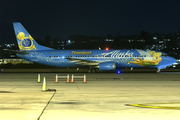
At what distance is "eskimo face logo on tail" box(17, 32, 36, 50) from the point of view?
39.9 metres

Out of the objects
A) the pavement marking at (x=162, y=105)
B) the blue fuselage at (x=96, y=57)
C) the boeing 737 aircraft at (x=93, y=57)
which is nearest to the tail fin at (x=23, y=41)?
the boeing 737 aircraft at (x=93, y=57)

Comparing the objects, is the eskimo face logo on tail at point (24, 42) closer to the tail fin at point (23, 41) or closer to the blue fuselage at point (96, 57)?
the tail fin at point (23, 41)

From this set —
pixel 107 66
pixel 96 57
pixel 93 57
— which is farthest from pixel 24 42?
pixel 107 66

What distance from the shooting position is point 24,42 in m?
39.9

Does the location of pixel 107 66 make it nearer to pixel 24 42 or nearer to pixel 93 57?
pixel 93 57

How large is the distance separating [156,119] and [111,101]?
3.72m

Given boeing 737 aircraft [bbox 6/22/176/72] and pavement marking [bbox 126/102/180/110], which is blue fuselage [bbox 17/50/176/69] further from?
pavement marking [bbox 126/102/180/110]

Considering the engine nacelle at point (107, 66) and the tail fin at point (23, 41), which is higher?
the tail fin at point (23, 41)

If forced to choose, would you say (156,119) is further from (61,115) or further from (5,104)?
(5,104)

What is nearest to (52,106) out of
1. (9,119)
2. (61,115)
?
(61,115)

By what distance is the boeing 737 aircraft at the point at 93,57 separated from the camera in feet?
119

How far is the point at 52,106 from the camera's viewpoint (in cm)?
1036

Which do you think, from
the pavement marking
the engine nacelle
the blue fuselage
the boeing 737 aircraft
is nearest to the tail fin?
the boeing 737 aircraft

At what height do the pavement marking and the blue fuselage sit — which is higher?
the blue fuselage
